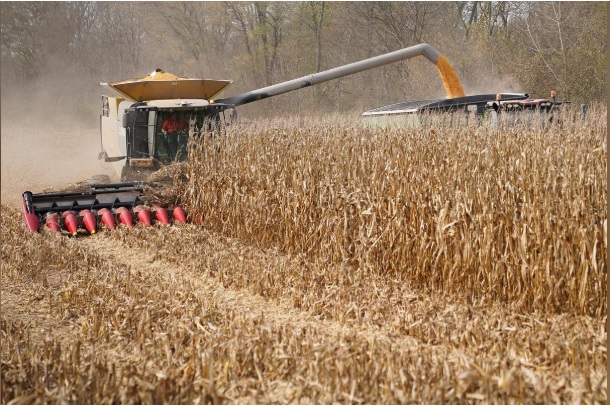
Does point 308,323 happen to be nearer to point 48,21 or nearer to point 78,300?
point 78,300

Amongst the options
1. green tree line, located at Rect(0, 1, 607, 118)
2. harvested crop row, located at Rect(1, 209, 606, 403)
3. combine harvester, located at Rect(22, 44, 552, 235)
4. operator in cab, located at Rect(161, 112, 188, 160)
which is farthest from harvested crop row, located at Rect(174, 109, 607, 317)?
green tree line, located at Rect(0, 1, 607, 118)

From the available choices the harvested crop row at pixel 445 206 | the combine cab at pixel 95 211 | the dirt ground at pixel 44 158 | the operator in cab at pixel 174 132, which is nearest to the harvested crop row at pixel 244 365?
the harvested crop row at pixel 445 206

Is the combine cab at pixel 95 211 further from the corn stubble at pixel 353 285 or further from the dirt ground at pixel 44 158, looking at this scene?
the dirt ground at pixel 44 158

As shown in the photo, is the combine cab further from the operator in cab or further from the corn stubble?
the operator in cab

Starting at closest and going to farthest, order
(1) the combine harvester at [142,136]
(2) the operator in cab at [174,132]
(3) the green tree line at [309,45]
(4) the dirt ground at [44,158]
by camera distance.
Answer: 1. (1) the combine harvester at [142,136]
2. (2) the operator in cab at [174,132]
3. (4) the dirt ground at [44,158]
4. (3) the green tree line at [309,45]

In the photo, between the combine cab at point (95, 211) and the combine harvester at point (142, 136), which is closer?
the combine cab at point (95, 211)

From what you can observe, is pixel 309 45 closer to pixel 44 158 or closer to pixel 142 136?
pixel 44 158
